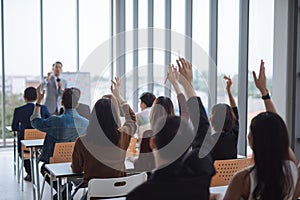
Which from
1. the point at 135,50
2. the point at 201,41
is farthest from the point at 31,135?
the point at 135,50

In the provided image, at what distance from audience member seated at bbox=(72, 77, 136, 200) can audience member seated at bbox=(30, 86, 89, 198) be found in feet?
3.34

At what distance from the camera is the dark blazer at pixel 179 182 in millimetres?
1737

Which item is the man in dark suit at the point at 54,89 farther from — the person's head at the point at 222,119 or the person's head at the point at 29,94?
the person's head at the point at 222,119

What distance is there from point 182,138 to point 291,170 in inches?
23.3

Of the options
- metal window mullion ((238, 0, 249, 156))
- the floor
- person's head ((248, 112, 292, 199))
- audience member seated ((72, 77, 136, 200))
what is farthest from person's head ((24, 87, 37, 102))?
person's head ((248, 112, 292, 199))

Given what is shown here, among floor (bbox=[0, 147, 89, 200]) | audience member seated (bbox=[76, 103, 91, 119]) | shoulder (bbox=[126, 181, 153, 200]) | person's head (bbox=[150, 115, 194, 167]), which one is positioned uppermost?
person's head (bbox=[150, 115, 194, 167])

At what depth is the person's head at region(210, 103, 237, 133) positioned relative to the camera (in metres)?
3.24

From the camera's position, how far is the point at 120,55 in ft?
29.3

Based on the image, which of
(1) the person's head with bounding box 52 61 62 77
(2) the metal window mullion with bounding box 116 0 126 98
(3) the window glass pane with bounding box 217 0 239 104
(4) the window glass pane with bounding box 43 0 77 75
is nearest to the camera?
(3) the window glass pane with bounding box 217 0 239 104

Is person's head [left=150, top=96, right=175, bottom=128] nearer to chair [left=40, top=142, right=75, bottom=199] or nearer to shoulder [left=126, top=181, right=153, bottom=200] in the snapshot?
chair [left=40, top=142, right=75, bottom=199]

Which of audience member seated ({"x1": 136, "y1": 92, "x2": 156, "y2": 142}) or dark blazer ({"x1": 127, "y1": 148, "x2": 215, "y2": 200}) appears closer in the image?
dark blazer ({"x1": 127, "y1": 148, "x2": 215, "y2": 200})

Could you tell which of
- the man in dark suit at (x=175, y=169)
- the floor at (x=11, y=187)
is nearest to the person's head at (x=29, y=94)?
the floor at (x=11, y=187)

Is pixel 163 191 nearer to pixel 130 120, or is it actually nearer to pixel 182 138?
pixel 182 138

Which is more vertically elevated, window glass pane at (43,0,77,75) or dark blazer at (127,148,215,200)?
window glass pane at (43,0,77,75)
